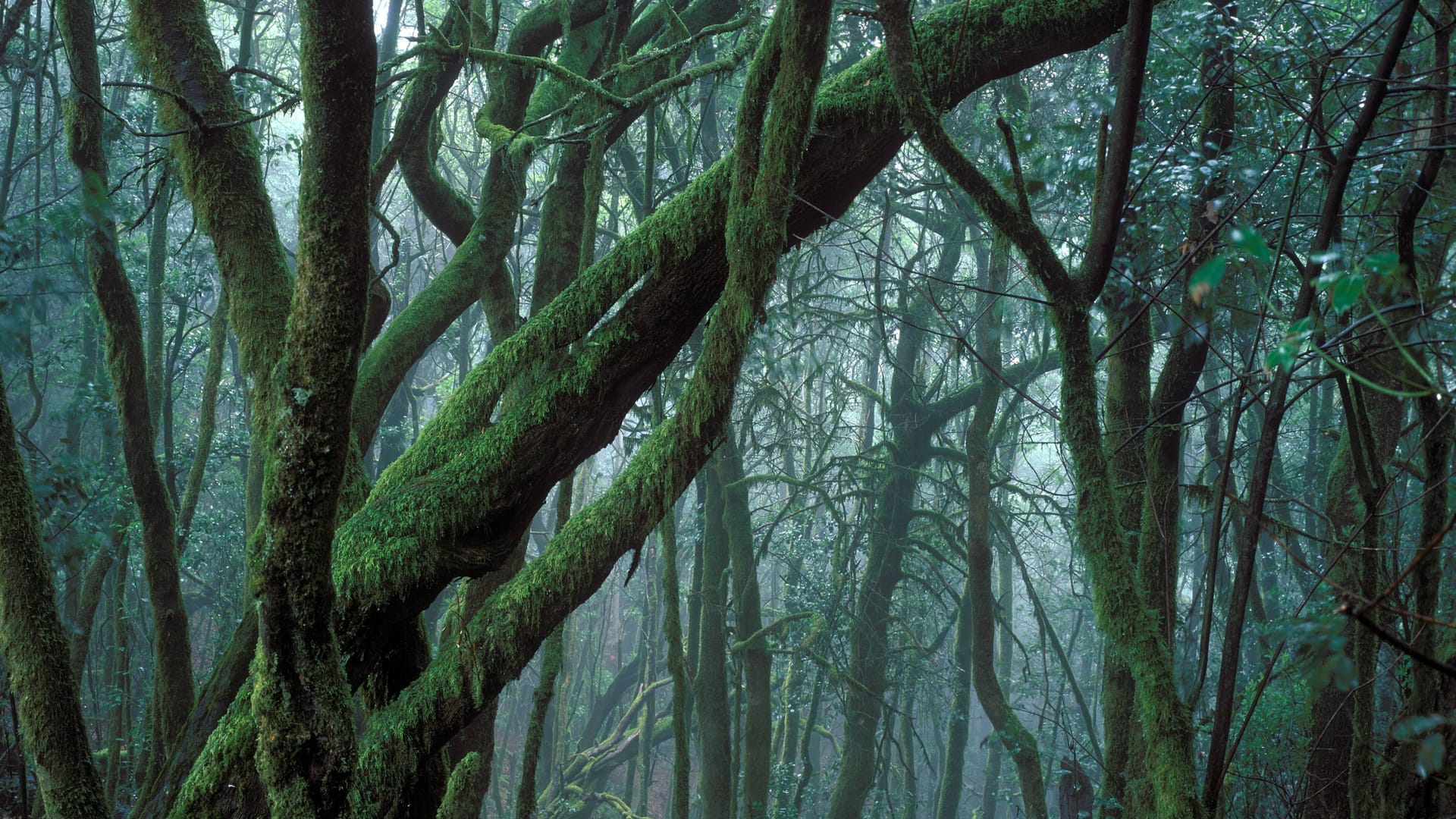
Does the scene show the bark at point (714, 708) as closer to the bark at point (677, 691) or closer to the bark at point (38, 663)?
the bark at point (677, 691)

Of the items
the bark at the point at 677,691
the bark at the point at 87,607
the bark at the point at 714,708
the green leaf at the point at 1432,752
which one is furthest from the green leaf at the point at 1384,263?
the bark at the point at 714,708

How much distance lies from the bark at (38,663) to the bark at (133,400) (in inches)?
68.5

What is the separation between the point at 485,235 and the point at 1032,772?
5951mm

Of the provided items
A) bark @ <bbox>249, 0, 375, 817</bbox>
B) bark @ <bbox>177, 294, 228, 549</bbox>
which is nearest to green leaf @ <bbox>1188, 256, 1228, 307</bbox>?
bark @ <bbox>249, 0, 375, 817</bbox>

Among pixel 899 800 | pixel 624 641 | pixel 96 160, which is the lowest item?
pixel 899 800

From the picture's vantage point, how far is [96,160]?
3.90 meters

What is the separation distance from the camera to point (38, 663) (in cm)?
216

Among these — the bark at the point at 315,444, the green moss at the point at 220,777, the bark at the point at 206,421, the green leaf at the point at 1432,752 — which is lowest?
the green moss at the point at 220,777

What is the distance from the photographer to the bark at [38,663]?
2.14m

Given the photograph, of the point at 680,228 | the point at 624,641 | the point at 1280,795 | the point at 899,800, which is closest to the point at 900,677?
the point at 1280,795

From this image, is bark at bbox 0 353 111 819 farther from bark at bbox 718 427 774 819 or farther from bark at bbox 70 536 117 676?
bark at bbox 718 427 774 819

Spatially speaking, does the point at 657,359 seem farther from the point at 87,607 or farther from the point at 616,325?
the point at 87,607

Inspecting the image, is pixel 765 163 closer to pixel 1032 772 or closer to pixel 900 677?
pixel 1032 772

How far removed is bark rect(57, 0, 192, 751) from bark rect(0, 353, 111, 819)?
68.5 inches
